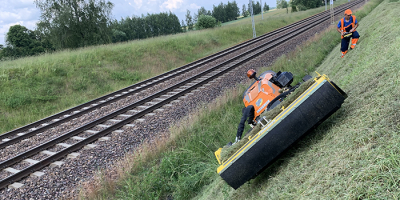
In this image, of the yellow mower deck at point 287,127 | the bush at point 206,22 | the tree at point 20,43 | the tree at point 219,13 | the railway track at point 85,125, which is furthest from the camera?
the tree at point 219,13

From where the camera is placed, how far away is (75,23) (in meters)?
26.9

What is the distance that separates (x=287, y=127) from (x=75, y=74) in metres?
15.7

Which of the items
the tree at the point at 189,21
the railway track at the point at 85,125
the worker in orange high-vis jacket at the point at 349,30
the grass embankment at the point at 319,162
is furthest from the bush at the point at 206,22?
the tree at the point at 189,21

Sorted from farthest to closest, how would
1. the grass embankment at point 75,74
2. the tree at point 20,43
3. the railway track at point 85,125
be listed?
the tree at point 20,43, the grass embankment at point 75,74, the railway track at point 85,125

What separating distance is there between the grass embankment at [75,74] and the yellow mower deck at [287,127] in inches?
451

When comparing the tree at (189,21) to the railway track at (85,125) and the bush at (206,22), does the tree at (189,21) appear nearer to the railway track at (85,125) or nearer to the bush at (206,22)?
the bush at (206,22)

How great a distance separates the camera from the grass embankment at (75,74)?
41.8ft

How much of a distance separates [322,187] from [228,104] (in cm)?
680

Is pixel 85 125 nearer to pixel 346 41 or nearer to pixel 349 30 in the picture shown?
pixel 346 41

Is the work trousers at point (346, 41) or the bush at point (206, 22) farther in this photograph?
the bush at point (206, 22)

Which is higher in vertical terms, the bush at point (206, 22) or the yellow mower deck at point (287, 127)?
the bush at point (206, 22)

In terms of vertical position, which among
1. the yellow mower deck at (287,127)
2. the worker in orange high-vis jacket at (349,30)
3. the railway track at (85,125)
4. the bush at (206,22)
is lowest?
the railway track at (85,125)

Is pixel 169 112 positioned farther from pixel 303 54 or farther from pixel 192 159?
pixel 303 54

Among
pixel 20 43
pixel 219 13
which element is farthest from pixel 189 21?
pixel 20 43
